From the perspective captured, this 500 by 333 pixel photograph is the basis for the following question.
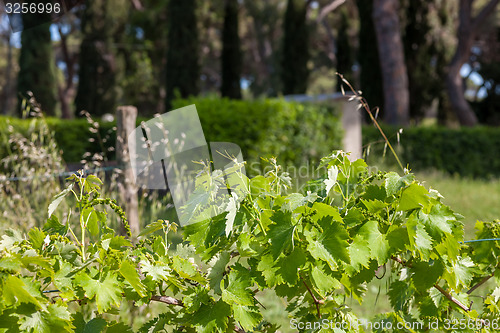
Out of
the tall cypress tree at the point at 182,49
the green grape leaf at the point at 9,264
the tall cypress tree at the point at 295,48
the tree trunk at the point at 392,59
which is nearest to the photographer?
the green grape leaf at the point at 9,264

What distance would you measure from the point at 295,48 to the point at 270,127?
13.2 meters

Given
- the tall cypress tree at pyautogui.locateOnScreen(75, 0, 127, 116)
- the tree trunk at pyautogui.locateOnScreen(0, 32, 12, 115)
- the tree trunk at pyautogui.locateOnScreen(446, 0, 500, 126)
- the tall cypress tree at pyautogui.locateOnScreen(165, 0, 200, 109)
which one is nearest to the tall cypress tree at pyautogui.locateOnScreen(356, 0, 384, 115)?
the tree trunk at pyautogui.locateOnScreen(446, 0, 500, 126)

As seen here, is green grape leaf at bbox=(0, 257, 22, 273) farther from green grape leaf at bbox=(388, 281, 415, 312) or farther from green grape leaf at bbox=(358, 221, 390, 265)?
green grape leaf at bbox=(388, 281, 415, 312)

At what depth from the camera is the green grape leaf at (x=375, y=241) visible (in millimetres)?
1294

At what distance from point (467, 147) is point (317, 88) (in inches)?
1225

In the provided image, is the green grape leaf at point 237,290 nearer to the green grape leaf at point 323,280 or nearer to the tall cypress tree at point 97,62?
the green grape leaf at point 323,280

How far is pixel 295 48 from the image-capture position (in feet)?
63.0

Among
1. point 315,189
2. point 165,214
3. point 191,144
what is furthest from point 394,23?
point 315,189

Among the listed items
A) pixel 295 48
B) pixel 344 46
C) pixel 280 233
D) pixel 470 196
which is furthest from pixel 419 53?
pixel 280 233

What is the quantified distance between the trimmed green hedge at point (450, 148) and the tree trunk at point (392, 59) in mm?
1197

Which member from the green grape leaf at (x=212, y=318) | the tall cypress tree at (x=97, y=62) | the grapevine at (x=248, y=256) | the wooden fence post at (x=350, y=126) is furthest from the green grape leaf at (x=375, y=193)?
the tall cypress tree at (x=97, y=62)

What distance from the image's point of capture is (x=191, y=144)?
567cm

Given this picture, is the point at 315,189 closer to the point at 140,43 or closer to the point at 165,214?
the point at 165,214

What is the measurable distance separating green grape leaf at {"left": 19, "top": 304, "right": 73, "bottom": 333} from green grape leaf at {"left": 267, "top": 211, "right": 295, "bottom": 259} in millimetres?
550
